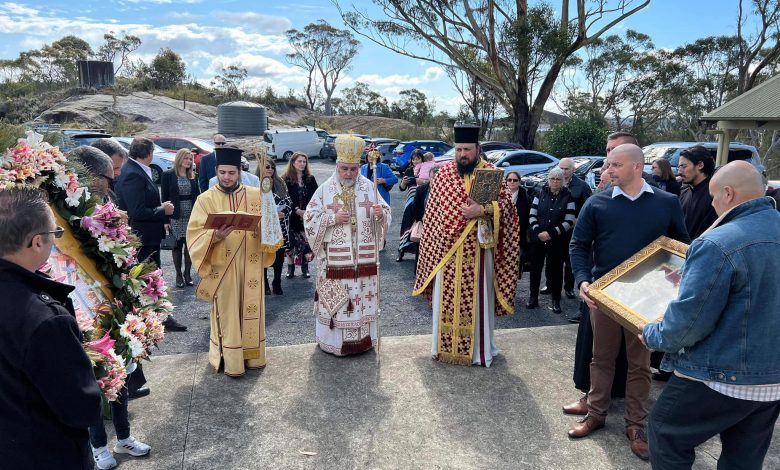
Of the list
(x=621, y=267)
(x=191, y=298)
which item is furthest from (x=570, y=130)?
(x=621, y=267)

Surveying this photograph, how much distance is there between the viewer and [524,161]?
18.2 metres

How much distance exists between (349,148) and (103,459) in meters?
2.90

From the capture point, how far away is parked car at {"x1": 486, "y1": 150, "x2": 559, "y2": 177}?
693 inches

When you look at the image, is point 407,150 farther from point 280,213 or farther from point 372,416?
point 372,416

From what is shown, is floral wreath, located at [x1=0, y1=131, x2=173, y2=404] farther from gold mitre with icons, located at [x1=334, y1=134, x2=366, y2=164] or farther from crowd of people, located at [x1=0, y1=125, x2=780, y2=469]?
gold mitre with icons, located at [x1=334, y1=134, x2=366, y2=164]

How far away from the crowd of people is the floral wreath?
0.49 meters

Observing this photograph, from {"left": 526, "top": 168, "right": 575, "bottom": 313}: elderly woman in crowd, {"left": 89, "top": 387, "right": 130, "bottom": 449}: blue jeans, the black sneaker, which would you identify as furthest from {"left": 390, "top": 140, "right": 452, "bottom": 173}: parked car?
{"left": 89, "top": 387, "right": 130, "bottom": 449}: blue jeans

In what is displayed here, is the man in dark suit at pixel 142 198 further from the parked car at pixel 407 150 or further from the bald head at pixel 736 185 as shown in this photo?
the parked car at pixel 407 150

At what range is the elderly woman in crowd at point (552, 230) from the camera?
654 cm

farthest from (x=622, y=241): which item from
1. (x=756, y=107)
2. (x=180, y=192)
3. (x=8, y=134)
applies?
(x=756, y=107)

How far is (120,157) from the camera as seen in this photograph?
4863 millimetres

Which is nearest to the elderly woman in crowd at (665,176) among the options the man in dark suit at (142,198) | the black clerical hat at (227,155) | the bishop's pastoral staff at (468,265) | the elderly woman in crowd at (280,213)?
the bishop's pastoral staff at (468,265)

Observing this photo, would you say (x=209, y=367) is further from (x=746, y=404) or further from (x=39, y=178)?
(x=746, y=404)

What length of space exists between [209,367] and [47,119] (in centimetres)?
3298
